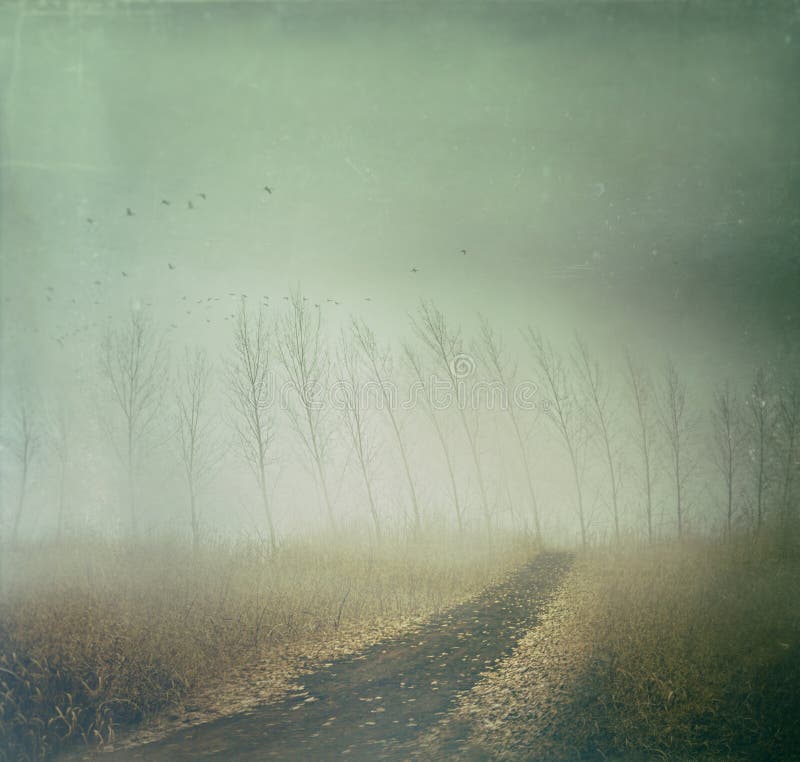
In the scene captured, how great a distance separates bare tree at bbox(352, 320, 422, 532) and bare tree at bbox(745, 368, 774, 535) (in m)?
1.91

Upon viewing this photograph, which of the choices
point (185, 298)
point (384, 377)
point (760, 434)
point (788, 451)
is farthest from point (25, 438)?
point (788, 451)

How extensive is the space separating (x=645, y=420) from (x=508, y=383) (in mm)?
794

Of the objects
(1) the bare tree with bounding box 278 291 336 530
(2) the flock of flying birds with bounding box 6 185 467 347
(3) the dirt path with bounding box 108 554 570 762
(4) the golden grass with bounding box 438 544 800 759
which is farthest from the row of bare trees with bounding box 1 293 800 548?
(3) the dirt path with bounding box 108 554 570 762

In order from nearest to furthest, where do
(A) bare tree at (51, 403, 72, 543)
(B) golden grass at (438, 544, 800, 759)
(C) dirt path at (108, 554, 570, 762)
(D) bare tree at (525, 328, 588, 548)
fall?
(C) dirt path at (108, 554, 570, 762) → (B) golden grass at (438, 544, 800, 759) → (A) bare tree at (51, 403, 72, 543) → (D) bare tree at (525, 328, 588, 548)

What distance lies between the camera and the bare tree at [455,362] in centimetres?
361

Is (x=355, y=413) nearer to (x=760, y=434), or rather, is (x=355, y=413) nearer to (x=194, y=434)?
(x=194, y=434)

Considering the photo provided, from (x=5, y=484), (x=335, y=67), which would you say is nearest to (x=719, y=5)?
(x=335, y=67)

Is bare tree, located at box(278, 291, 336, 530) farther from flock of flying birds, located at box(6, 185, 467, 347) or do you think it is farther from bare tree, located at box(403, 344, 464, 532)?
bare tree, located at box(403, 344, 464, 532)

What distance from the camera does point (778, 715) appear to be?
3369 millimetres

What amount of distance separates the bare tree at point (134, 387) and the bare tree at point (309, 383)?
0.69m

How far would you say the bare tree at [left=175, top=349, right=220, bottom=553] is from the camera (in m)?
3.58

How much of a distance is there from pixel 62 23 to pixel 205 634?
344cm

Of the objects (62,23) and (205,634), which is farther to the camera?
(62,23)

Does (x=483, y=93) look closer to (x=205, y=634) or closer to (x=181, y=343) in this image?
(x=181, y=343)
